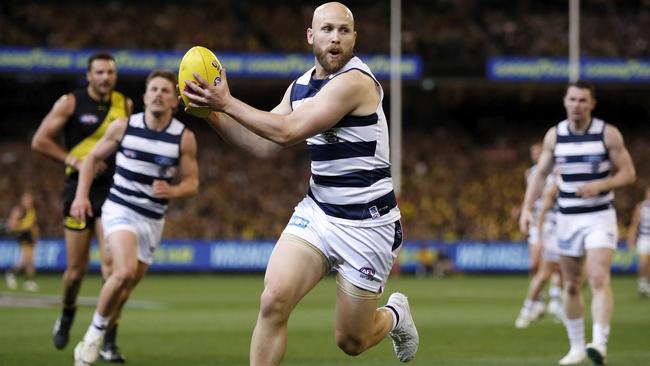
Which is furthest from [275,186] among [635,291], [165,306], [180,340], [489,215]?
[180,340]

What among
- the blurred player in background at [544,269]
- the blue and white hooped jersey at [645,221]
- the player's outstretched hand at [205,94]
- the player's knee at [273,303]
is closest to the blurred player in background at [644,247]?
the blue and white hooped jersey at [645,221]

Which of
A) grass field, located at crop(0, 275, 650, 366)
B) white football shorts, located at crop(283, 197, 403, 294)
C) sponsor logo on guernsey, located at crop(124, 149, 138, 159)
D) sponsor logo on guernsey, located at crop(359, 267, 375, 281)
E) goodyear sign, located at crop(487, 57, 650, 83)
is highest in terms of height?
goodyear sign, located at crop(487, 57, 650, 83)

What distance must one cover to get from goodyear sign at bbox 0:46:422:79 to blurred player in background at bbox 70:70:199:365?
87.9 ft

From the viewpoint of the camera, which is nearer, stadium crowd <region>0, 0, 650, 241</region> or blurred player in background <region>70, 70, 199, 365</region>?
blurred player in background <region>70, 70, 199, 365</region>

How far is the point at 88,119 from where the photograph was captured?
11.7 m

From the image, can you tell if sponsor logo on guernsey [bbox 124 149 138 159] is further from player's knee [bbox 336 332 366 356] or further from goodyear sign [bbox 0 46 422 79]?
goodyear sign [bbox 0 46 422 79]

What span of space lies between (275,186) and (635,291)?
690 inches

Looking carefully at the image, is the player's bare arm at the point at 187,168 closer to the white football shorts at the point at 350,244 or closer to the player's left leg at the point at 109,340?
the player's left leg at the point at 109,340

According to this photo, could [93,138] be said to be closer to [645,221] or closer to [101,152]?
[101,152]

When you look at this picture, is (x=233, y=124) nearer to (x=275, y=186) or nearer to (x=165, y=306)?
(x=165, y=306)

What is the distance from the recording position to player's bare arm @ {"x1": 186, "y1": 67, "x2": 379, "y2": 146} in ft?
20.8

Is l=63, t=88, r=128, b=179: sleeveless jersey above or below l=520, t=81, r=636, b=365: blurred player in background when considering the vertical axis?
above

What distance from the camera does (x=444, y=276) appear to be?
110 feet

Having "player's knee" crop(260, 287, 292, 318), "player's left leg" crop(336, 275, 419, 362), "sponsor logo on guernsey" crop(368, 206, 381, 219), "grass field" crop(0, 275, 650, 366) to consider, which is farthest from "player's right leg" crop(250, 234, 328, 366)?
"grass field" crop(0, 275, 650, 366)
